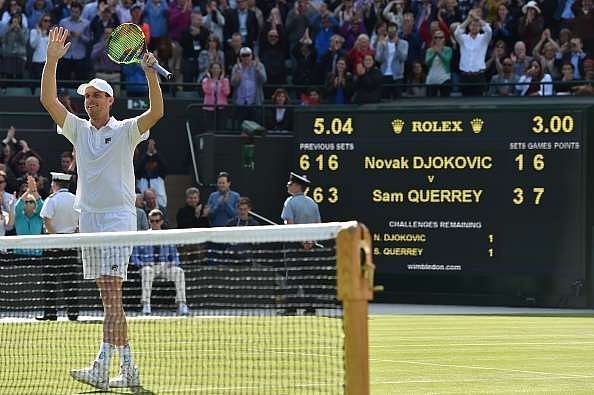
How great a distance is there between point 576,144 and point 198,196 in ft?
21.0

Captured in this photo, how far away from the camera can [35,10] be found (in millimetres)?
28578

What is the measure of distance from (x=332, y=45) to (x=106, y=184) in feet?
55.0

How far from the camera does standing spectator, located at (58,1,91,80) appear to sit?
2789cm

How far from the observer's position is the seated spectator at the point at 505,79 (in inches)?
1052

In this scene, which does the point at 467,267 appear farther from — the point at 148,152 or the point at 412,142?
the point at 148,152

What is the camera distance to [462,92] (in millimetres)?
27297

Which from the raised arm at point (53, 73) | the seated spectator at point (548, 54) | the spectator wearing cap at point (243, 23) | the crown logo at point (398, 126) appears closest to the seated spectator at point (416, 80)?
the crown logo at point (398, 126)

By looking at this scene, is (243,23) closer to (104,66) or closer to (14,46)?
(104,66)

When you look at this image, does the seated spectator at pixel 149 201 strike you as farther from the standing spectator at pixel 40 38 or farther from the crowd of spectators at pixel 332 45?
the standing spectator at pixel 40 38

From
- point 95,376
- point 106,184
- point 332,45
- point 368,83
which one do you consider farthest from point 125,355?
point 332,45

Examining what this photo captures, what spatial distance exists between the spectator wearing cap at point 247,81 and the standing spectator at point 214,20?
4.92 ft

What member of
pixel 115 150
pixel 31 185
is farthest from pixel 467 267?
pixel 115 150

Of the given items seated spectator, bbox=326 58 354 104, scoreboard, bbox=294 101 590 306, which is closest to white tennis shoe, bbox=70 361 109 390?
scoreboard, bbox=294 101 590 306

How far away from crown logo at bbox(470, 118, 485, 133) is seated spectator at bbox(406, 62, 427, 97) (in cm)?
215
